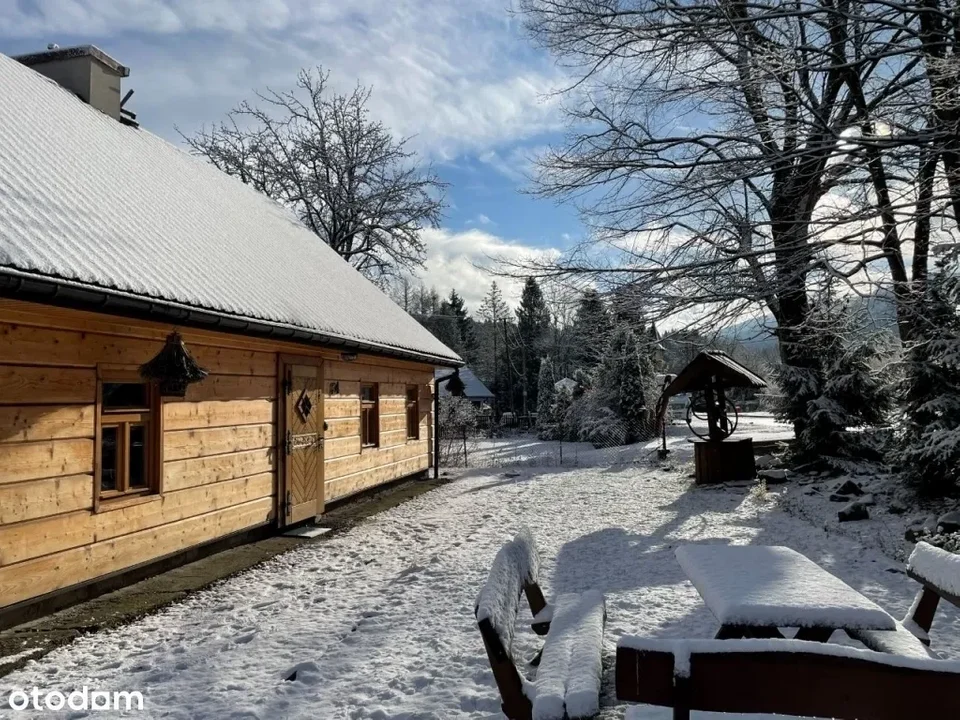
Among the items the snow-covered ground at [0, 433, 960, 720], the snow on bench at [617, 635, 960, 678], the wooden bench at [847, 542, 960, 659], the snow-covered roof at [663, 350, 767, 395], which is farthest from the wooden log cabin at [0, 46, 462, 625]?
the snow-covered roof at [663, 350, 767, 395]

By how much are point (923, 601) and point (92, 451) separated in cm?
623

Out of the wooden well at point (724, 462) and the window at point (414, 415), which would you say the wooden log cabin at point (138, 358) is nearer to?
the window at point (414, 415)

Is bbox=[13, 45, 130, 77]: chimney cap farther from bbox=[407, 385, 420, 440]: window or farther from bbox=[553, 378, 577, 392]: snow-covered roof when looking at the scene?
bbox=[553, 378, 577, 392]: snow-covered roof

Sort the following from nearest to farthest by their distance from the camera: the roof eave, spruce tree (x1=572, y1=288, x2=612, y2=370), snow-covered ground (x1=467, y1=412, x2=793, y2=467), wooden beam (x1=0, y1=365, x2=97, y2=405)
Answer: the roof eave
wooden beam (x1=0, y1=365, x2=97, y2=405)
spruce tree (x1=572, y1=288, x2=612, y2=370)
snow-covered ground (x1=467, y1=412, x2=793, y2=467)

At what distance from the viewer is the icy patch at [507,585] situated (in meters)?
2.90

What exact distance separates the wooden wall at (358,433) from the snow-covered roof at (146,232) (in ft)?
2.40

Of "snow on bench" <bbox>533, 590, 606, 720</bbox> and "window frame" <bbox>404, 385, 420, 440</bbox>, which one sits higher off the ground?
"window frame" <bbox>404, 385, 420, 440</bbox>

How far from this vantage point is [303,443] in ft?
29.0

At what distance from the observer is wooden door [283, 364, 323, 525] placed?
8.52m

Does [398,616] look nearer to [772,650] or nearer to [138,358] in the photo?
[138,358]

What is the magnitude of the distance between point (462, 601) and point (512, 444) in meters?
23.3

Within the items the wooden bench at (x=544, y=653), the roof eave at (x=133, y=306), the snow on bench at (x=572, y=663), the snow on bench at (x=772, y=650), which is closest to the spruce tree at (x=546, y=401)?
the roof eave at (x=133, y=306)

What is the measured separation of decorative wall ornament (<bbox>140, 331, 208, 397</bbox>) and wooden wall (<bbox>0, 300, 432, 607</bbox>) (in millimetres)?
261

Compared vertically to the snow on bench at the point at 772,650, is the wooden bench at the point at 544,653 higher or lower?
lower
